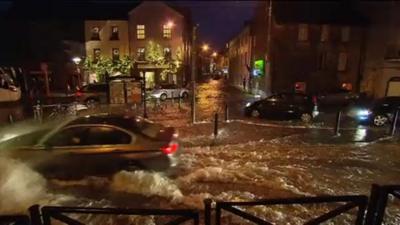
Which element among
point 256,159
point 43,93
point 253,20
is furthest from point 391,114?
point 43,93

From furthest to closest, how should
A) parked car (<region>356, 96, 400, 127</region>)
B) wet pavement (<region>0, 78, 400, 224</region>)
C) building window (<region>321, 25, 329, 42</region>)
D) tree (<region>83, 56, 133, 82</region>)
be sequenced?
1. tree (<region>83, 56, 133, 82</region>)
2. building window (<region>321, 25, 329, 42</region>)
3. parked car (<region>356, 96, 400, 127</region>)
4. wet pavement (<region>0, 78, 400, 224</region>)

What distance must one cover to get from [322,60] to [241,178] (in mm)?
24747

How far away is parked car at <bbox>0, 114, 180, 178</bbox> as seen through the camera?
24.2ft

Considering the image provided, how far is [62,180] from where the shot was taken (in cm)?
770

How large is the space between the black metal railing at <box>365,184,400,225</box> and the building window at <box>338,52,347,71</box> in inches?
1136

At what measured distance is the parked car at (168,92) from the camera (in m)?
29.5

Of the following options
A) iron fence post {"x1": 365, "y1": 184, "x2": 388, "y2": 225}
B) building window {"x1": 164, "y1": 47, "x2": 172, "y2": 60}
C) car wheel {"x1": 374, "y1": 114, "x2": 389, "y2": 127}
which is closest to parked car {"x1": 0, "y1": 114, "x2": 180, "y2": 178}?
iron fence post {"x1": 365, "y1": 184, "x2": 388, "y2": 225}

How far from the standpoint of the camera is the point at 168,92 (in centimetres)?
3012

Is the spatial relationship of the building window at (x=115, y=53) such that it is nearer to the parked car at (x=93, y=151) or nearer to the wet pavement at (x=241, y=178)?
the wet pavement at (x=241, y=178)

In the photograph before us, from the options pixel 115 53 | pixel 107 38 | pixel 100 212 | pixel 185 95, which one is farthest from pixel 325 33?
pixel 100 212

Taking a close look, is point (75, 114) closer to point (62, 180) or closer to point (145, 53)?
point (62, 180)

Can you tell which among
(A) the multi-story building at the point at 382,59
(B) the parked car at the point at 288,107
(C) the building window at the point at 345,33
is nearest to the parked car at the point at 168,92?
(B) the parked car at the point at 288,107

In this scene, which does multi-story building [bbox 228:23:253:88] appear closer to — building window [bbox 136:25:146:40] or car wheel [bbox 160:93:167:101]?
building window [bbox 136:25:146:40]

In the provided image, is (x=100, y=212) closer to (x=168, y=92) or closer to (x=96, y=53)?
(x=168, y=92)
